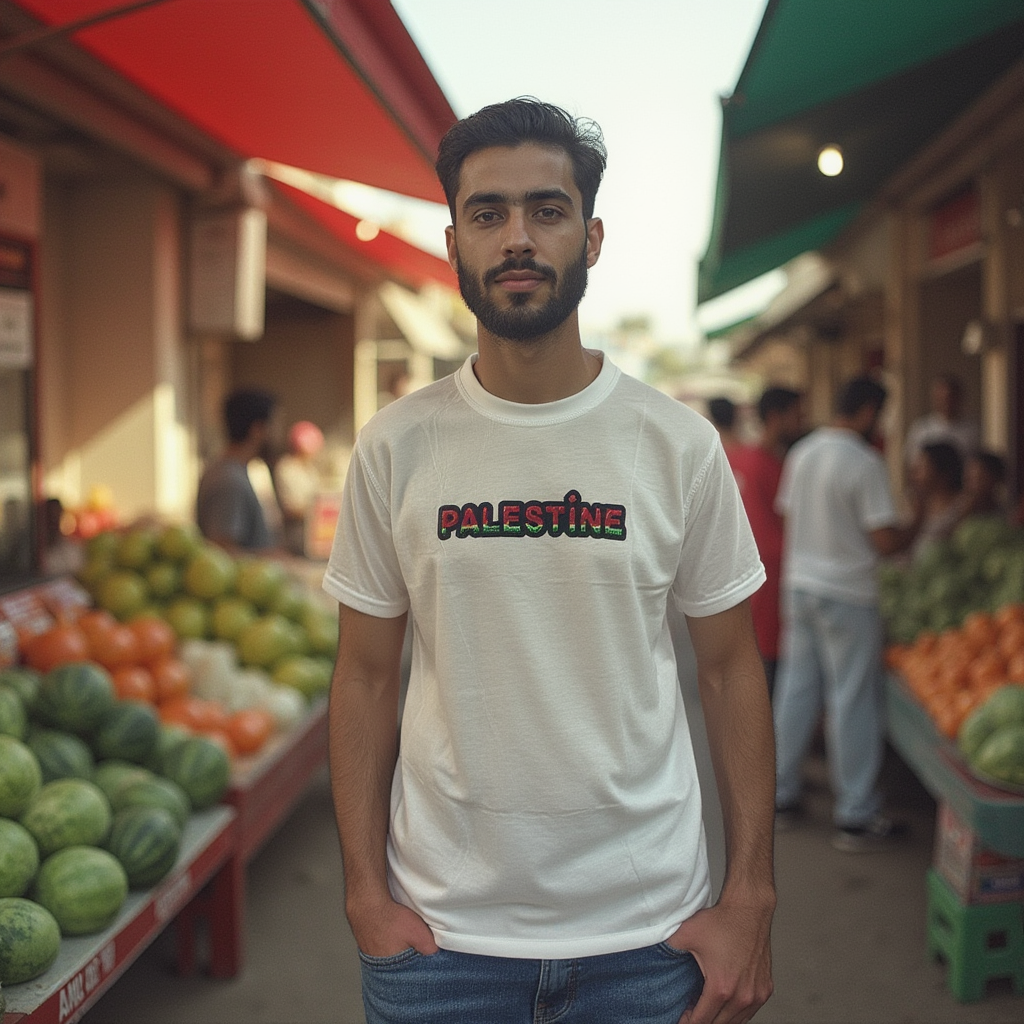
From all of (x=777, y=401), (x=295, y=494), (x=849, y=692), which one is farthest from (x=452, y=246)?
(x=295, y=494)

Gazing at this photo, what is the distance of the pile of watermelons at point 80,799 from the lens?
2.67 metres

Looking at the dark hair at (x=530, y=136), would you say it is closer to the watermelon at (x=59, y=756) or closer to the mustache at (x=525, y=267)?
the mustache at (x=525, y=267)

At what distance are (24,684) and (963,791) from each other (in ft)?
10.4

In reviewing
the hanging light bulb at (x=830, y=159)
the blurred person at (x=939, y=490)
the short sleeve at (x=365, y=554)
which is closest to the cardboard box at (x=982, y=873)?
the short sleeve at (x=365, y=554)

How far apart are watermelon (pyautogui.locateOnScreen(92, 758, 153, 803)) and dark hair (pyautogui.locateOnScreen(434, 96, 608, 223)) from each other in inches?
91.3

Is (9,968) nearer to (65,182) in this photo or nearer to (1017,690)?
(1017,690)

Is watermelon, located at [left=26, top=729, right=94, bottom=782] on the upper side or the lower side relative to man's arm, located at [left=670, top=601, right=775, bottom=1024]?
lower

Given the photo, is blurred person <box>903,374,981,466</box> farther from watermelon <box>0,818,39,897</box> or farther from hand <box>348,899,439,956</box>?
hand <box>348,899,439,956</box>

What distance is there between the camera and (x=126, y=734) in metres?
3.67

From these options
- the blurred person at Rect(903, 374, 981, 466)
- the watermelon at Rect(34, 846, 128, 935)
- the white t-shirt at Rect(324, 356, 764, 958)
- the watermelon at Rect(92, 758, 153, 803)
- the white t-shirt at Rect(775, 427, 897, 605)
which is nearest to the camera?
the white t-shirt at Rect(324, 356, 764, 958)

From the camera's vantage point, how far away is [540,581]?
1.81m

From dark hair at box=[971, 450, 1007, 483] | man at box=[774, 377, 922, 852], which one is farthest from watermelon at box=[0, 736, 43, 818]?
dark hair at box=[971, 450, 1007, 483]

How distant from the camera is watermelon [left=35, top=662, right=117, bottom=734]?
3590 mm

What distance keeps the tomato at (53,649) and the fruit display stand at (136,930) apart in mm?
793
